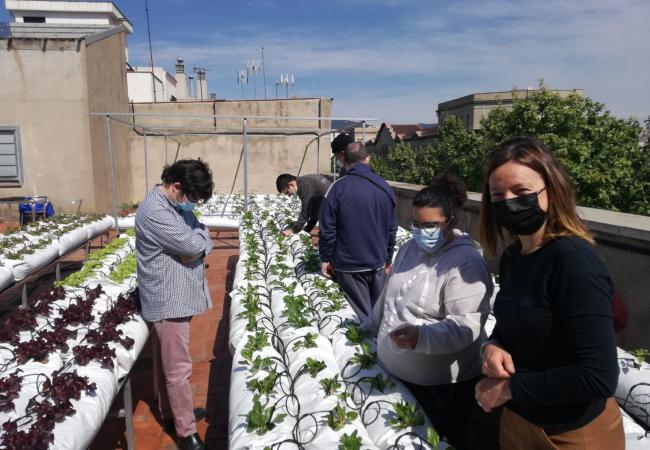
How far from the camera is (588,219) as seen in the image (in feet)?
12.0

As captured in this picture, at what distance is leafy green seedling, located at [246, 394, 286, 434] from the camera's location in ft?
7.27

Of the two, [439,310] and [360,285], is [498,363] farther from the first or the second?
[360,285]

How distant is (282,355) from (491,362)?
1732 mm

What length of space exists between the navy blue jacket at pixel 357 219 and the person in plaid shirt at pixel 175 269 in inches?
42.8

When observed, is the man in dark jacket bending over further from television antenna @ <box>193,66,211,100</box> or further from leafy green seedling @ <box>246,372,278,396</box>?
television antenna @ <box>193,66,211,100</box>

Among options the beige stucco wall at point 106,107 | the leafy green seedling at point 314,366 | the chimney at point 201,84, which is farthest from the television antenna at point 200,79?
the leafy green seedling at point 314,366

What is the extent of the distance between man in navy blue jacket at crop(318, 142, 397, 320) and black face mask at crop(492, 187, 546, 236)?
2.30m

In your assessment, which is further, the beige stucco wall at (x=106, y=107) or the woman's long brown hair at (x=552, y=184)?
the beige stucco wall at (x=106, y=107)

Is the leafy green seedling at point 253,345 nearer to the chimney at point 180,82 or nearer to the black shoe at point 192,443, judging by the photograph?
the black shoe at point 192,443

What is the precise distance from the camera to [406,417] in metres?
2.11

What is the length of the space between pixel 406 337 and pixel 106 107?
546 inches

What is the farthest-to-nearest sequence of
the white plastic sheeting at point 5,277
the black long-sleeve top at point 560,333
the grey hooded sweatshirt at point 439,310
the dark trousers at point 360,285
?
1. the white plastic sheeting at point 5,277
2. the dark trousers at point 360,285
3. the grey hooded sweatshirt at point 439,310
4. the black long-sleeve top at point 560,333

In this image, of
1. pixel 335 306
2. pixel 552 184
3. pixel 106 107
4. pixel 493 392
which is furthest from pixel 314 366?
pixel 106 107

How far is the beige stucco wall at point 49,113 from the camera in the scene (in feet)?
38.8
